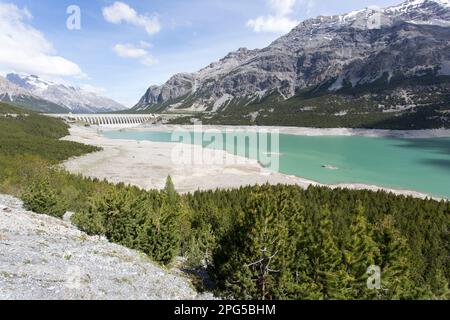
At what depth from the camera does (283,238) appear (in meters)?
24.7

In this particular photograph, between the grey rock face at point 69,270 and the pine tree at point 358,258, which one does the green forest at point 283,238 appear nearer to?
the pine tree at point 358,258

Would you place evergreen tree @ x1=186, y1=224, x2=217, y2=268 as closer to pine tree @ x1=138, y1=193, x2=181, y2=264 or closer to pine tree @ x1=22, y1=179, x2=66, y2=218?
pine tree @ x1=138, y1=193, x2=181, y2=264

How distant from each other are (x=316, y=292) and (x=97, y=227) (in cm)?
2078

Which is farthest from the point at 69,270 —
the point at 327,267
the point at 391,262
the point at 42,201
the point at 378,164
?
the point at 378,164

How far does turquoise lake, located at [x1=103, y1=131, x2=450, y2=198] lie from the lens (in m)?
81.2

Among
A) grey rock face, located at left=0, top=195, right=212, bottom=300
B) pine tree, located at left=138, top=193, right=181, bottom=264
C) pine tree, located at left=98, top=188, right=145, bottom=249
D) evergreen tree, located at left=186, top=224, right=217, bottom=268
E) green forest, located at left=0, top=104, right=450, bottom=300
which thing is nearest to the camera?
grey rock face, located at left=0, top=195, right=212, bottom=300

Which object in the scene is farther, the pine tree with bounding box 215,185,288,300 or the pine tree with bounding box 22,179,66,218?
the pine tree with bounding box 22,179,66,218

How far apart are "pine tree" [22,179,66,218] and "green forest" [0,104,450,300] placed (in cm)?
11

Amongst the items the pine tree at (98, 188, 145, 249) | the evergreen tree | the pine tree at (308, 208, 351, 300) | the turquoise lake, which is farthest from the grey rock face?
the turquoise lake

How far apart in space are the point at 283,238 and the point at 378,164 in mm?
90165
